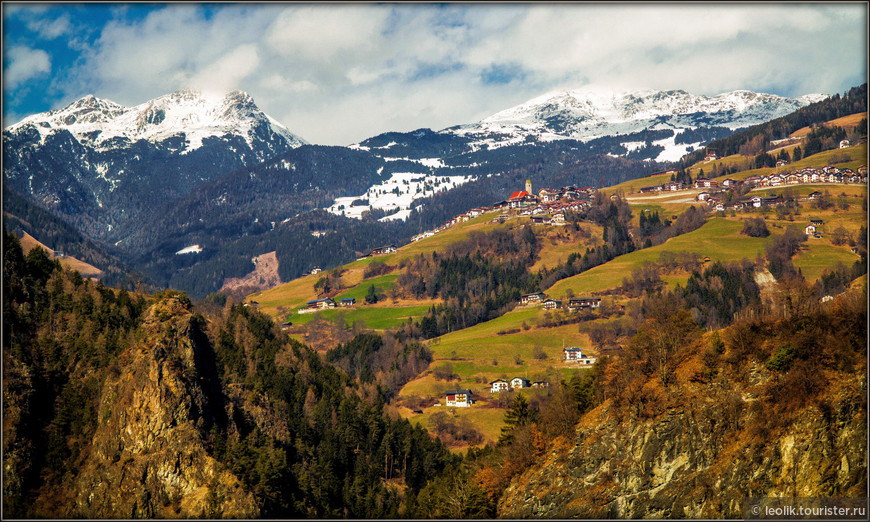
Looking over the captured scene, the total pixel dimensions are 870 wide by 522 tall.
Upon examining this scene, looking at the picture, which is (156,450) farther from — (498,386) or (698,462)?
(498,386)

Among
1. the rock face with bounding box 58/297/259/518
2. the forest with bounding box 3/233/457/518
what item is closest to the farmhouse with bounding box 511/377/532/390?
the forest with bounding box 3/233/457/518

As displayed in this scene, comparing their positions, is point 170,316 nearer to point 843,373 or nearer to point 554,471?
point 554,471

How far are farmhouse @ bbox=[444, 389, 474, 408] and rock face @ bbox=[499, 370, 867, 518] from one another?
74493 millimetres

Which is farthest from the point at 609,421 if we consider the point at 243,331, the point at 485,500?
the point at 243,331

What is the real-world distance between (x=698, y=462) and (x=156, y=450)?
58.3 metres

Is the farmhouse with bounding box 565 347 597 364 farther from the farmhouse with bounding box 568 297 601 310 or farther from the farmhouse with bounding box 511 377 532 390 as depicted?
the farmhouse with bounding box 568 297 601 310

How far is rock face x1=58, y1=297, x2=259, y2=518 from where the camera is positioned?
81312 millimetres

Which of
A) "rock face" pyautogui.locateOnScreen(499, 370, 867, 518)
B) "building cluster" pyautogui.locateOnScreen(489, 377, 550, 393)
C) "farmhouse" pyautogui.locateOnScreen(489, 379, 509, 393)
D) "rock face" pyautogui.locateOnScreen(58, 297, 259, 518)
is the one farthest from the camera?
"farmhouse" pyautogui.locateOnScreen(489, 379, 509, 393)

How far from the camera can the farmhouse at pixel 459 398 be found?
14900 cm

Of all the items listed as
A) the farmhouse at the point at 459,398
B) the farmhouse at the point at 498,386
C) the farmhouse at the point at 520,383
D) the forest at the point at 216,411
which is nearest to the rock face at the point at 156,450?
the forest at the point at 216,411

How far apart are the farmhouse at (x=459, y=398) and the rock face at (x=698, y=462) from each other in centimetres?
7449

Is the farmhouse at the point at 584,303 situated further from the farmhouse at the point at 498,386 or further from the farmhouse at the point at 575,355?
the farmhouse at the point at 498,386

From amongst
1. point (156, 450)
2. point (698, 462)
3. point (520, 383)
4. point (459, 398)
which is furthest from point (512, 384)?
point (698, 462)

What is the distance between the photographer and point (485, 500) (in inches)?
2899
